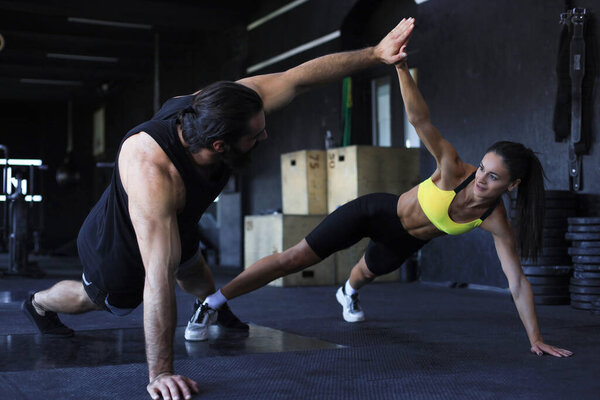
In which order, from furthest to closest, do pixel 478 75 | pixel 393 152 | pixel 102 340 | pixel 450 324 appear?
pixel 393 152, pixel 478 75, pixel 450 324, pixel 102 340

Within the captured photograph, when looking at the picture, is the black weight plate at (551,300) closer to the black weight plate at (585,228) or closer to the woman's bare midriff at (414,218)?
the black weight plate at (585,228)

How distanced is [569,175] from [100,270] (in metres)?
3.38

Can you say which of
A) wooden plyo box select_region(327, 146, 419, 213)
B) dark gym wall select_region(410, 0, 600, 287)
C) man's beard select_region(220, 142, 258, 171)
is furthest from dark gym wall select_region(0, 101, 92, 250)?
man's beard select_region(220, 142, 258, 171)

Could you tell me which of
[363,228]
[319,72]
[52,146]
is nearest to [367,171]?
[363,228]

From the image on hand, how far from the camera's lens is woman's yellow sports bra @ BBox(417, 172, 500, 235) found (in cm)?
296

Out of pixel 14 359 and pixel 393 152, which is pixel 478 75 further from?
pixel 14 359

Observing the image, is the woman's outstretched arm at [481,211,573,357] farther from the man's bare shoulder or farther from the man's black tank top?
the man's bare shoulder

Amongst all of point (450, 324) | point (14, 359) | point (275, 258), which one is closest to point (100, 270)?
point (14, 359)

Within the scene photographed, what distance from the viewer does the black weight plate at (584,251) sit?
4.06 metres

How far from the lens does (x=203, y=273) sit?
2945 millimetres

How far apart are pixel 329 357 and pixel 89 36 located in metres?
8.54

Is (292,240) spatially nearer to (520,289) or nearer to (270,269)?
(270,269)

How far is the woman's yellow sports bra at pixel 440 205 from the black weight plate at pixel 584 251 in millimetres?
1447

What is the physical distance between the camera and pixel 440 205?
2988 millimetres
